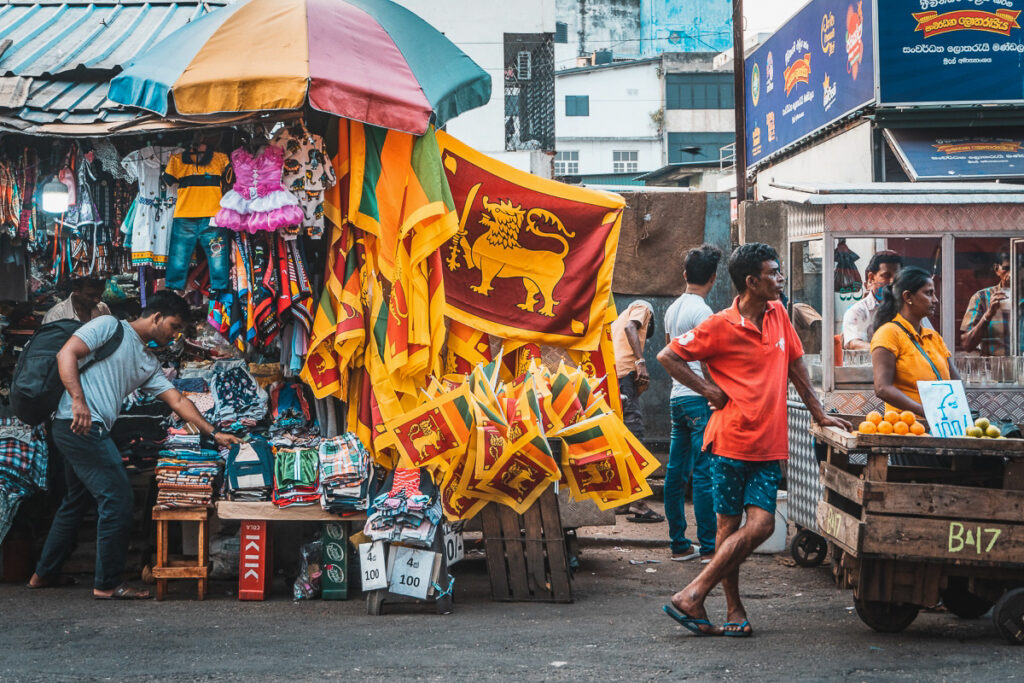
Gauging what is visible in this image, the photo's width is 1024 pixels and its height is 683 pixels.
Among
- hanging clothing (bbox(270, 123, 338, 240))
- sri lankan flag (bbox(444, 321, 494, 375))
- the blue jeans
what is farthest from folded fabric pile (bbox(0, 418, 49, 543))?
the blue jeans

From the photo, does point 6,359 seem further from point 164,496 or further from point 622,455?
point 622,455

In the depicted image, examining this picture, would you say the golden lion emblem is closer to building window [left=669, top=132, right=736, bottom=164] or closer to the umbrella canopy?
the umbrella canopy

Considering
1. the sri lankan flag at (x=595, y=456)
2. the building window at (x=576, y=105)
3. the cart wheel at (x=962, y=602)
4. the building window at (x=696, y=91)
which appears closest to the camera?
the cart wheel at (x=962, y=602)

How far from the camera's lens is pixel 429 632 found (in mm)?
5781

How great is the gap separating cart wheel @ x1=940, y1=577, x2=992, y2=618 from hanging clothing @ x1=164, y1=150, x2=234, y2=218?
4.53m

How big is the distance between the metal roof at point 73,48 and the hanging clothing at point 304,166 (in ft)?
2.87

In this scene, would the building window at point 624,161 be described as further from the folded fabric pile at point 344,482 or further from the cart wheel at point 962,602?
the cart wheel at point 962,602

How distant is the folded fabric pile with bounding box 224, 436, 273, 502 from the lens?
6.50 m

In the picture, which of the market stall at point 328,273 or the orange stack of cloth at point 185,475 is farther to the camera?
the orange stack of cloth at point 185,475

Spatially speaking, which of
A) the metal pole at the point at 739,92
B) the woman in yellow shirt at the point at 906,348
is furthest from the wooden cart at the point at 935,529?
the metal pole at the point at 739,92

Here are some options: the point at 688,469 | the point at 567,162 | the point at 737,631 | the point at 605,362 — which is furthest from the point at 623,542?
the point at 567,162

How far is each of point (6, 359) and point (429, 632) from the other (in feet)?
13.2

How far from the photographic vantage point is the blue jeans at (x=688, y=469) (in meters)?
7.40

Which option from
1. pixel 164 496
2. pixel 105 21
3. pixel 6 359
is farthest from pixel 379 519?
pixel 105 21
